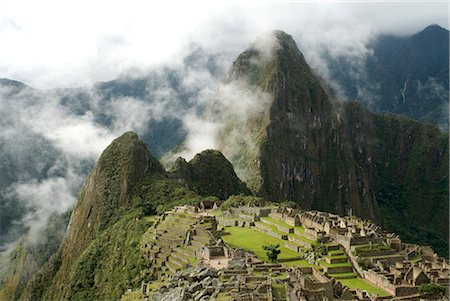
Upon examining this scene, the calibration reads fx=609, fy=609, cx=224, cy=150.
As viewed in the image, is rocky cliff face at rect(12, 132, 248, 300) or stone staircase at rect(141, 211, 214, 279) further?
rocky cliff face at rect(12, 132, 248, 300)

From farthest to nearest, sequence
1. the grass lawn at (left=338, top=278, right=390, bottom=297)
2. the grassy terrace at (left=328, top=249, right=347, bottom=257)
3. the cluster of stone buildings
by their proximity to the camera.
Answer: the grassy terrace at (left=328, top=249, right=347, bottom=257)
the grass lawn at (left=338, top=278, right=390, bottom=297)
the cluster of stone buildings

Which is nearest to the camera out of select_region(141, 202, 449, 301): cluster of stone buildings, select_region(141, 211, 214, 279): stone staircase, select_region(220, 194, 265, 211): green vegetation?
select_region(141, 202, 449, 301): cluster of stone buildings

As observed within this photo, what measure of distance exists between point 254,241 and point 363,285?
16917mm

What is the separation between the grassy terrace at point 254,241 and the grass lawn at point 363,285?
4456mm

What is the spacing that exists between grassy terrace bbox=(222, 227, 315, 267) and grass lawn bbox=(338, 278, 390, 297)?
14.6 ft

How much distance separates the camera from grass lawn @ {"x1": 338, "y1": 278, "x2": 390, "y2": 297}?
144 ft

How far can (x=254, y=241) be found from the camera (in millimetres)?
61438

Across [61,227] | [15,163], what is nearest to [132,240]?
[61,227]

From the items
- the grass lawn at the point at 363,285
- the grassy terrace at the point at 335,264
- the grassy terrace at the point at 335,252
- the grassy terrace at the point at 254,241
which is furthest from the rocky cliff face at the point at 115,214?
the grass lawn at the point at 363,285

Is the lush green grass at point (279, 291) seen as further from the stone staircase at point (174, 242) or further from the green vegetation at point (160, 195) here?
the green vegetation at point (160, 195)

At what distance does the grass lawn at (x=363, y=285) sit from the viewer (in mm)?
43950

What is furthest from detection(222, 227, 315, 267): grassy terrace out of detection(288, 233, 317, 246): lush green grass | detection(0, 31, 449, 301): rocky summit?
detection(288, 233, 317, 246): lush green grass

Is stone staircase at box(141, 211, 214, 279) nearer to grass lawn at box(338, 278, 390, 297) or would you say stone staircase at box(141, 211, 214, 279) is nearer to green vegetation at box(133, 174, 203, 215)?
grass lawn at box(338, 278, 390, 297)

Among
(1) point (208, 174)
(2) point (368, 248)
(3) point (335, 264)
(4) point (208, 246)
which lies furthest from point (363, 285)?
(1) point (208, 174)
